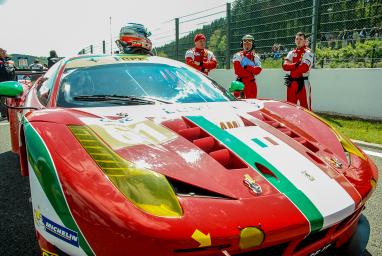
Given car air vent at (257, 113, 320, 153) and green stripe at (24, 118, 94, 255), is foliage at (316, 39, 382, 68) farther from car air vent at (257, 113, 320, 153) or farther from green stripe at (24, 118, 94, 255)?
green stripe at (24, 118, 94, 255)

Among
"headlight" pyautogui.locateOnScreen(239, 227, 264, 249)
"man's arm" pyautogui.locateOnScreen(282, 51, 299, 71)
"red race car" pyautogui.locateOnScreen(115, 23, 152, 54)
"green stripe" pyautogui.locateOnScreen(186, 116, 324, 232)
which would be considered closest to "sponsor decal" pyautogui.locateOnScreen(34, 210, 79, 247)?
"headlight" pyautogui.locateOnScreen(239, 227, 264, 249)

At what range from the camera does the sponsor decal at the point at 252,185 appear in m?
1.47

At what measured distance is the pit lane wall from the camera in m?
6.48

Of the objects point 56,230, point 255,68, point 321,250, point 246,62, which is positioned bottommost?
point 321,250

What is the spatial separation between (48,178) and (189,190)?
55cm

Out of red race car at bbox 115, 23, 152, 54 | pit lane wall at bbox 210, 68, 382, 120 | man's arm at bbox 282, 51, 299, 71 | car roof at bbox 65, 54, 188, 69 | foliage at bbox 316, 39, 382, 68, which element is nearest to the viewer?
car roof at bbox 65, 54, 188, 69

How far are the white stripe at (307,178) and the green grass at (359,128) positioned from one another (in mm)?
3445

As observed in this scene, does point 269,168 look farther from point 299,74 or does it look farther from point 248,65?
point 248,65

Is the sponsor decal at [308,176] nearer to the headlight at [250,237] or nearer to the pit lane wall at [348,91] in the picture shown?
the headlight at [250,237]

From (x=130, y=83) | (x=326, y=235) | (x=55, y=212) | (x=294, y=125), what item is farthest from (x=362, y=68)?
(x=55, y=212)

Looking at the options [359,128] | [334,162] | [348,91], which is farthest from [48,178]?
[348,91]

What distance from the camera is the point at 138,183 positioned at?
54.4 inches

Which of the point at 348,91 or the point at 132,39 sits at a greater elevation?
the point at 132,39

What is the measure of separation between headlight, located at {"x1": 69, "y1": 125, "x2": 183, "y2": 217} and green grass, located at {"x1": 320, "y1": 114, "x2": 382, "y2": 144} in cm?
416
